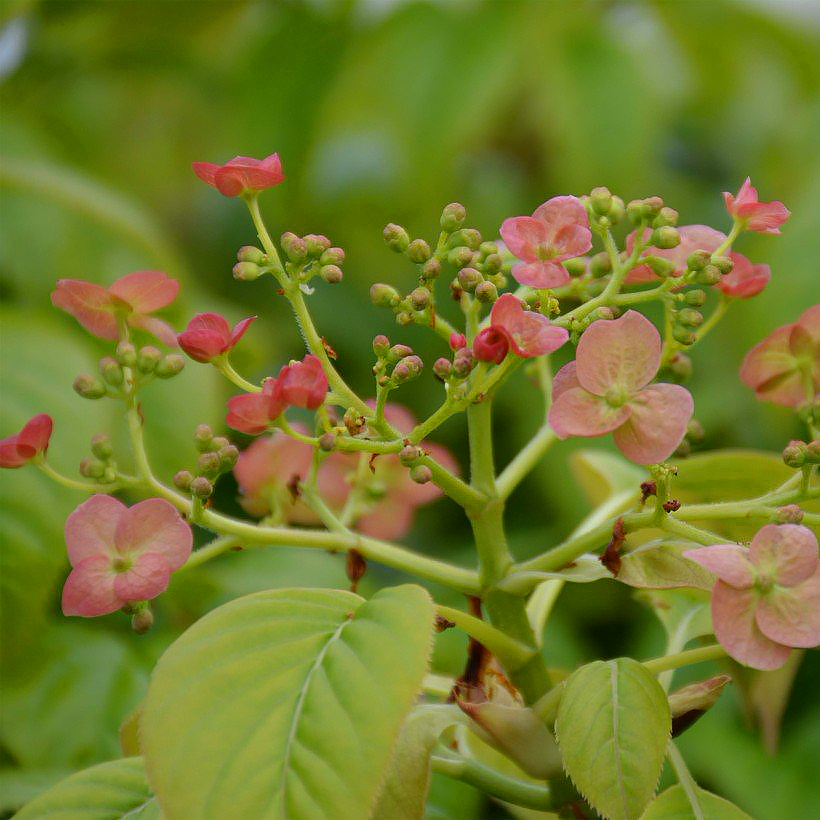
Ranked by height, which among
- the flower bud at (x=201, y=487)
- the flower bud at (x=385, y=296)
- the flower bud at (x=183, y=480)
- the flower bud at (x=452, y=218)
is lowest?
the flower bud at (x=183, y=480)

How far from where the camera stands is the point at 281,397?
18.1 inches

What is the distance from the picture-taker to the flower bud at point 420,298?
476 mm

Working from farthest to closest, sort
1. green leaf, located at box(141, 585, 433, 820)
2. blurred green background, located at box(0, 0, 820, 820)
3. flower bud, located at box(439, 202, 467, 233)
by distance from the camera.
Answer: blurred green background, located at box(0, 0, 820, 820), flower bud, located at box(439, 202, 467, 233), green leaf, located at box(141, 585, 433, 820)

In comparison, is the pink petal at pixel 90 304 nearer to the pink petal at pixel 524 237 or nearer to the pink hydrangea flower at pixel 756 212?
the pink petal at pixel 524 237

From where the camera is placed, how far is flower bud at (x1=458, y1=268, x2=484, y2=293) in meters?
0.48

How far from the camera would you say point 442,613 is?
1.60 feet

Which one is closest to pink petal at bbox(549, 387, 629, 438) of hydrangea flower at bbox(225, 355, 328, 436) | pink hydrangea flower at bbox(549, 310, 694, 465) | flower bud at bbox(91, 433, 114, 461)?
pink hydrangea flower at bbox(549, 310, 694, 465)

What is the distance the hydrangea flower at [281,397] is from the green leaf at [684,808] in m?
0.25

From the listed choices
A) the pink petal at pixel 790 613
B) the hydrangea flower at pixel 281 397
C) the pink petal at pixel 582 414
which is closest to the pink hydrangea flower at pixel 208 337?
the hydrangea flower at pixel 281 397

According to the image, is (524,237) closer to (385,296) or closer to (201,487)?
(385,296)

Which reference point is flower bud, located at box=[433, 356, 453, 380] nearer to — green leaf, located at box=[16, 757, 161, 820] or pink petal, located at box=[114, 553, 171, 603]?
pink petal, located at box=[114, 553, 171, 603]

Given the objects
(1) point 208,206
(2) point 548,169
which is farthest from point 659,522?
(1) point 208,206

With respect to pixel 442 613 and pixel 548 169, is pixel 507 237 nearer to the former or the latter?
pixel 442 613

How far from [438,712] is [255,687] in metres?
0.12
